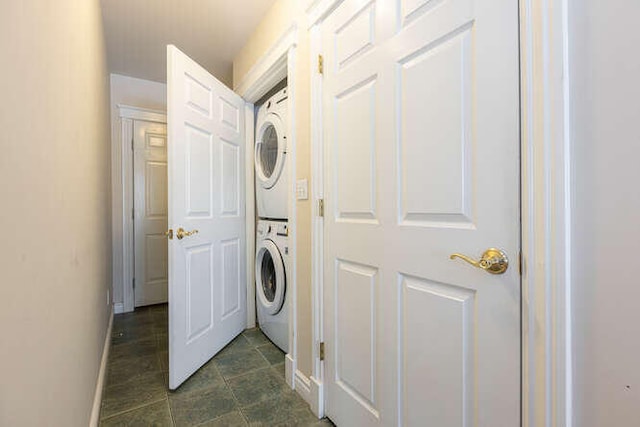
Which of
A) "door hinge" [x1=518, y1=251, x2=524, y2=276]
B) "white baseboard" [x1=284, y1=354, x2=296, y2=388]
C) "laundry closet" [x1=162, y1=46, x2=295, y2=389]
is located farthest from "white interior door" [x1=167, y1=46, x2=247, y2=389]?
"door hinge" [x1=518, y1=251, x2=524, y2=276]

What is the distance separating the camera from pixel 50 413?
0.74m

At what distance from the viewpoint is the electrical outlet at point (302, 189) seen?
1606 millimetres

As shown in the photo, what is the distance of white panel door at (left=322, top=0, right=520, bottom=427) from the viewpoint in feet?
2.56

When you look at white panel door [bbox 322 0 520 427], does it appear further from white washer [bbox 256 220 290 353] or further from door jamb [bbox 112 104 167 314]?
door jamb [bbox 112 104 167 314]

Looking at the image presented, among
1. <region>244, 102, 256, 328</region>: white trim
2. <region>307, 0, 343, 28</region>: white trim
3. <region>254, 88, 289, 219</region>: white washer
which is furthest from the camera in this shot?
<region>244, 102, 256, 328</region>: white trim

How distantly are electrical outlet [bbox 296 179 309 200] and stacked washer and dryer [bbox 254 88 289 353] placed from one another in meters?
0.37

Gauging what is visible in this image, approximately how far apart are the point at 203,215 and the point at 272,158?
28.0 inches

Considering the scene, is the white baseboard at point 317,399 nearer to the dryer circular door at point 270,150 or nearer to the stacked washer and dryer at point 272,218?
the stacked washer and dryer at point 272,218

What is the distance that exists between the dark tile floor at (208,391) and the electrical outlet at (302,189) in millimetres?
1126

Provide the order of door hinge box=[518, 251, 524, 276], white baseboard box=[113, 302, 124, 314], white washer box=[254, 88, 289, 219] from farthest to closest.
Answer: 1. white baseboard box=[113, 302, 124, 314]
2. white washer box=[254, 88, 289, 219]
3. door hinge box=[518, 251, 524, 276]

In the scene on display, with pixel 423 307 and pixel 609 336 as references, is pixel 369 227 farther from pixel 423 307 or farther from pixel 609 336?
pixel 609 336

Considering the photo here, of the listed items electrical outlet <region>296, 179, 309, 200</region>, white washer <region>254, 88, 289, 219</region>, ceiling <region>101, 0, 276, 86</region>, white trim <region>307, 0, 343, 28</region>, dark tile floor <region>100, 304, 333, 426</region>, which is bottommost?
dark tile floor <region>100, 304, 333, 426</region>

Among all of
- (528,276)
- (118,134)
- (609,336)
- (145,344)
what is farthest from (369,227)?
(118,134)

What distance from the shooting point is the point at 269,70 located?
6.64 ft
